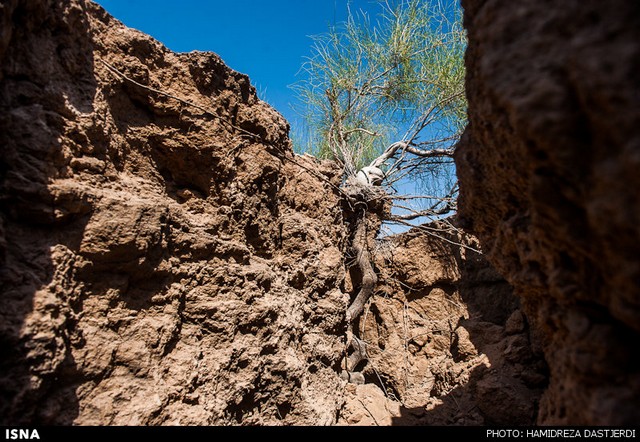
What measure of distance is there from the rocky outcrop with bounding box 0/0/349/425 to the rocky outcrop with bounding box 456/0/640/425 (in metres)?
1.63

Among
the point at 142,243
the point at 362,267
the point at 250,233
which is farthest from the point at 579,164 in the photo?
the point at 362,267

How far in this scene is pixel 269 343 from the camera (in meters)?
2.47

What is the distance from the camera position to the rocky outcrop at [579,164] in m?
0.79

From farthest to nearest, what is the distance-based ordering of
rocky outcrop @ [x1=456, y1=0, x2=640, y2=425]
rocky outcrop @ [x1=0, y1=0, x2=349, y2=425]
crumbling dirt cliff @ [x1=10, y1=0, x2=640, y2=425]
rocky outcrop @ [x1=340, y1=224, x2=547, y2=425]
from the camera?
rocky outcrop @ [x1=340, y1=224, x2=547, y2=425], rocky outcrop @ [x1=0, y1=0, x2=349, y2=425], crumbling dirt cliff @ [x1=10, y1=0, x2=640, y2=425], rocky outcrop @ [x1=456, y1=0, x2=640, y2=425]

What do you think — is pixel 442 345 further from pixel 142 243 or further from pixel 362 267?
pixel 142 243

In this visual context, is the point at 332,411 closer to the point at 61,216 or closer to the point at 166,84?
the point at 61,216

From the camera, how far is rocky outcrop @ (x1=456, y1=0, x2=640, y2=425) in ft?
2.59

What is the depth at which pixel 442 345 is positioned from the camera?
3982 millimetres

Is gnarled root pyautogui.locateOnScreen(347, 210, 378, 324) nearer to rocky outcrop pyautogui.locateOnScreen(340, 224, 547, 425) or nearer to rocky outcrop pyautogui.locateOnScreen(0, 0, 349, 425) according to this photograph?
rocky outcrop pyautogui.locateOnScreen(340, 224, 547, 425)

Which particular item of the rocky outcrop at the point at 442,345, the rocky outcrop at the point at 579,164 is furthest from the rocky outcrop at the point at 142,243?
the rocky outcrop at the point at 579,164

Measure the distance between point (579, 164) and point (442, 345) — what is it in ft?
11.4

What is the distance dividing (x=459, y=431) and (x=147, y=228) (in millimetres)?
2252

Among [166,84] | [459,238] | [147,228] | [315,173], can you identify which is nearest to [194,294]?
[147,228]

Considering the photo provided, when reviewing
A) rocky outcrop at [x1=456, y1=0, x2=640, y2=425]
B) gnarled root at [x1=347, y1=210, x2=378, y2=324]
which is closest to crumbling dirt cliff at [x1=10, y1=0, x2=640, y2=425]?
rocky outcrop at [x1=456, y1=0, x2=640, y2=425]
